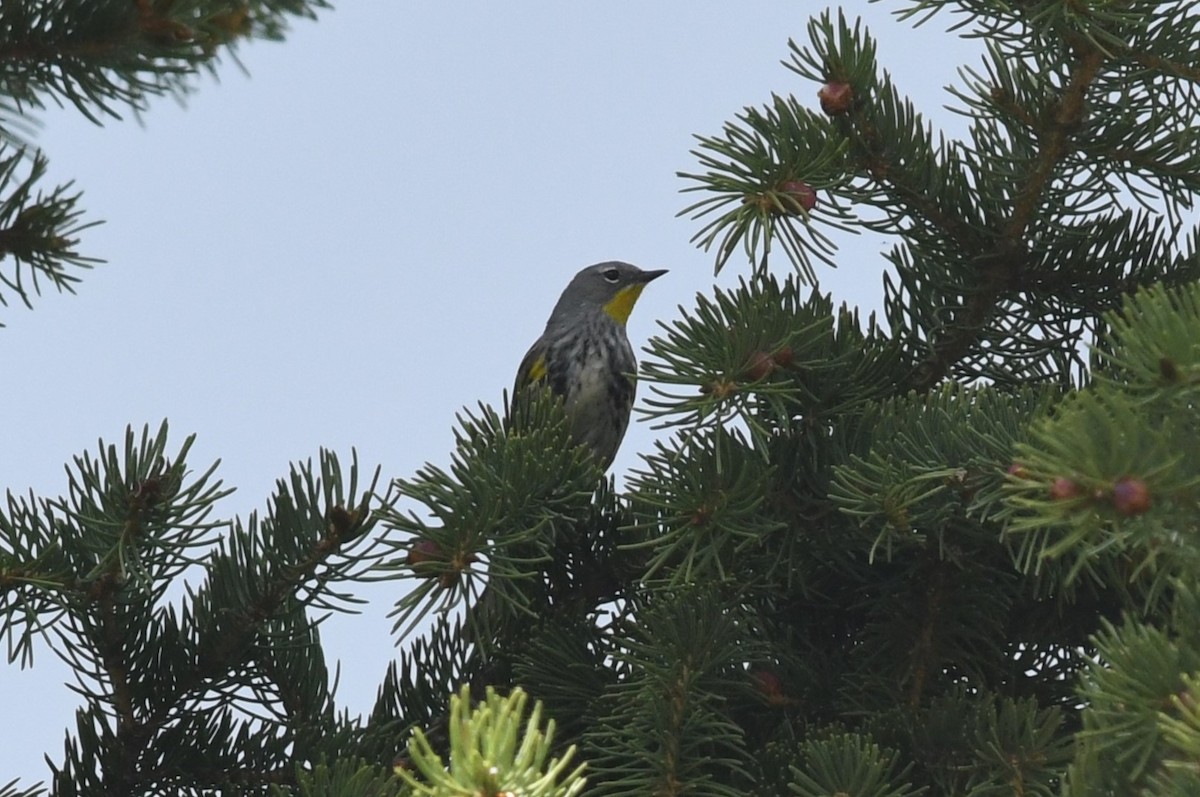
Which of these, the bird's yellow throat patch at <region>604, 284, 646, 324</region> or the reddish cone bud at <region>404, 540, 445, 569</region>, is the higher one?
the bird's yellow throat patch at <region>604, 284, 646, 324</region>

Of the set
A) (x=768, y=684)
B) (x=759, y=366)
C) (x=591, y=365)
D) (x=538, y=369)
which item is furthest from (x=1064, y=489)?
(x=538, y=369)

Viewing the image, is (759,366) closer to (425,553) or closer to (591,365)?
(425,553)

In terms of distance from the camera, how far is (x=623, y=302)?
297 inches

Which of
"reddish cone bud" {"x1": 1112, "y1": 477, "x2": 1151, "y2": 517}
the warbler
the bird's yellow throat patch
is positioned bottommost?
"reddish cone bud" {"x1": 1112, "y1": 477, "x2": 1151, "y2": 517}

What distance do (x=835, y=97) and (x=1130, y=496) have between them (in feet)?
4.87

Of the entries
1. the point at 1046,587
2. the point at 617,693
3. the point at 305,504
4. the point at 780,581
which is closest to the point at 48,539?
the point at 305,504

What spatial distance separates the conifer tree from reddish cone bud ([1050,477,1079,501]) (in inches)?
26.3

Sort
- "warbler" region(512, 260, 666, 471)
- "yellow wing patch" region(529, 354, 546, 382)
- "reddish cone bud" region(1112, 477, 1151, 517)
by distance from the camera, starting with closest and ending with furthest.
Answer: "reddish cone bud" region(1112, 477, 1151, 517)
"warbler" region(512, 260, 666, 471)
"yellow wing patch" region(529, 354, 546, 382)

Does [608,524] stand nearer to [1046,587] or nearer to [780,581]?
[780,581]

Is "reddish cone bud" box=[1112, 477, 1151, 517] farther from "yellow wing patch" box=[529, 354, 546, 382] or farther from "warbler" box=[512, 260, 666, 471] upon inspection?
"yellow wing patch" box=[529, 354, 546, 382]

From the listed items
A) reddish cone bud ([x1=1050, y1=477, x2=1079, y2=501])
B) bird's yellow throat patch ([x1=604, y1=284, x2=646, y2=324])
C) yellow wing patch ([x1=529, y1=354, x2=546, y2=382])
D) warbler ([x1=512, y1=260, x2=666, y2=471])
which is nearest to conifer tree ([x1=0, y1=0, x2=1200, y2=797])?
reddish cone bud ([x1=1050, y1=477, x2=1079, y2=501])

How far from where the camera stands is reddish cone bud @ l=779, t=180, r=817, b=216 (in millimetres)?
2582

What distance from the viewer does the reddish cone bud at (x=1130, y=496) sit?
132 centimetres

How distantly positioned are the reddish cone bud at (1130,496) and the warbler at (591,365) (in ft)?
14.1
